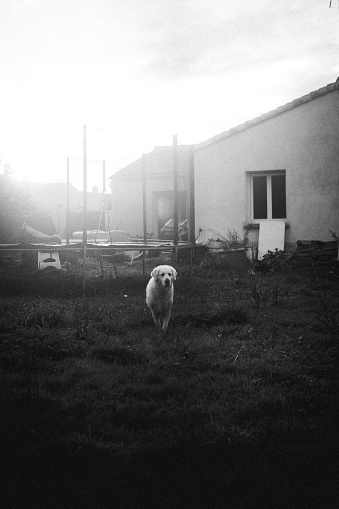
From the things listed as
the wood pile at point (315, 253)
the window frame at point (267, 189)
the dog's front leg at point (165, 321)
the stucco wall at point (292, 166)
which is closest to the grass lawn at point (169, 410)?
the dog's front leg at point (165, 321)

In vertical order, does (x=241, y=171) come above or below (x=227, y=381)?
above

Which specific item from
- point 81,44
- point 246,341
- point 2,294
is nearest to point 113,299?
point 2,294

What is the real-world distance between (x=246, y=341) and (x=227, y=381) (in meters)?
1.29

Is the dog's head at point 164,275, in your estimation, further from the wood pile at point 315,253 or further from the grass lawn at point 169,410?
the wood pile at point 315,253

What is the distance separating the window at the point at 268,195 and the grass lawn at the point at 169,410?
731cm

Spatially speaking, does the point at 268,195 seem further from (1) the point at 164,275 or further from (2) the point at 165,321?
(2) the point at 165,321

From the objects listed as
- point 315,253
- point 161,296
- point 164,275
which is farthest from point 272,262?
point 161,296

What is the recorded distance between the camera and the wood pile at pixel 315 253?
11492 millimetres

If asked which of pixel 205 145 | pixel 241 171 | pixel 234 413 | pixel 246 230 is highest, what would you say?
pixel 205 145

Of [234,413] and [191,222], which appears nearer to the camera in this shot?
[234,413]

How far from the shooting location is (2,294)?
26.1ft

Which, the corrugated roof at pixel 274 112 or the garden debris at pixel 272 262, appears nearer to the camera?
the garden debris at pixel 272 262

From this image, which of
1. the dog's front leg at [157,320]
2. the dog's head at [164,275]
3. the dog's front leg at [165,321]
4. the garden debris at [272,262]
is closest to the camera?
the dog's front leg at [165,321]

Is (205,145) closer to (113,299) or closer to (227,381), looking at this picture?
(113,299)
